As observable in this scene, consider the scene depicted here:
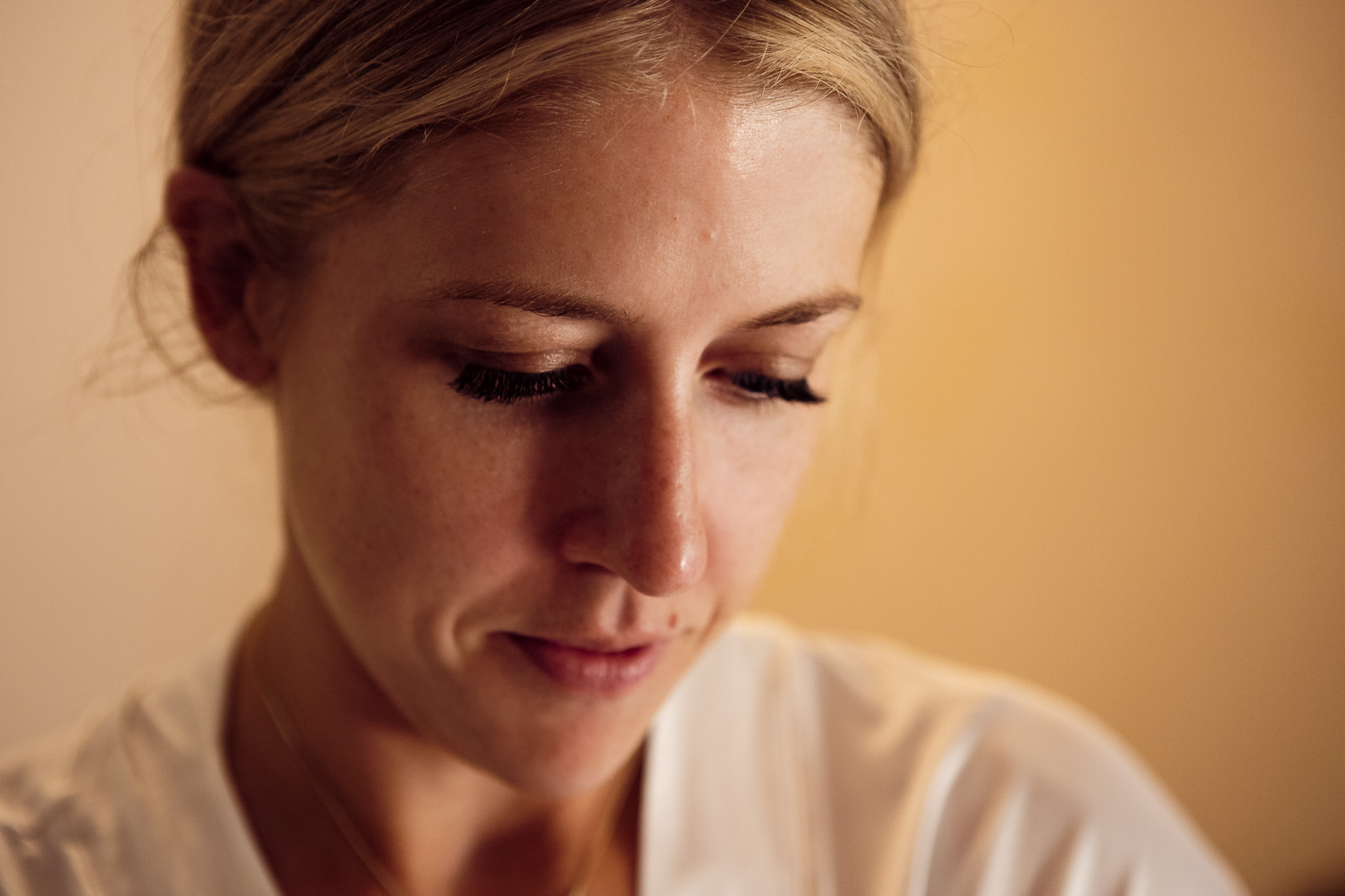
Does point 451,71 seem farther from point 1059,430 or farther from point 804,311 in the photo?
point 1059,430


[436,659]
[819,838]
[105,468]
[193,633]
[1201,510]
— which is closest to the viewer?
[436,659]

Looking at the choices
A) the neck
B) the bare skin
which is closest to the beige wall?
the neck

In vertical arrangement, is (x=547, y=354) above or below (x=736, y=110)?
below

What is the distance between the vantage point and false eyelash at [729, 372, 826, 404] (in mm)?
720

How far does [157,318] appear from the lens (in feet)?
3.03

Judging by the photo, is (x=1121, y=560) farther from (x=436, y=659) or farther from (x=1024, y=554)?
(x=436, y=659)

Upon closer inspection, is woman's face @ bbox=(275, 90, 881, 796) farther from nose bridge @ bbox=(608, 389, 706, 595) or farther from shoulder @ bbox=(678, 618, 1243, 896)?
shoulder @ bbox=(678, 618, 1243, 896)

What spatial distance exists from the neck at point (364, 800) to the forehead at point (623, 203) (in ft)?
1.30

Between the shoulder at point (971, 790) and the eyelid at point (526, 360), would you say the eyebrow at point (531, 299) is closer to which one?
the eyelid at point (526, 360)

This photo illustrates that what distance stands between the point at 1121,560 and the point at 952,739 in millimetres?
802

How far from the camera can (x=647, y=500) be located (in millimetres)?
638

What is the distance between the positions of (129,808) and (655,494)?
55cm

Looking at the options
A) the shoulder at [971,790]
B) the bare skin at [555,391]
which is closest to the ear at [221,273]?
the bare skin at [555,391]

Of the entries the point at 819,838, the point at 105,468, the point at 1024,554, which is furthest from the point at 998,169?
the point at 105,468
